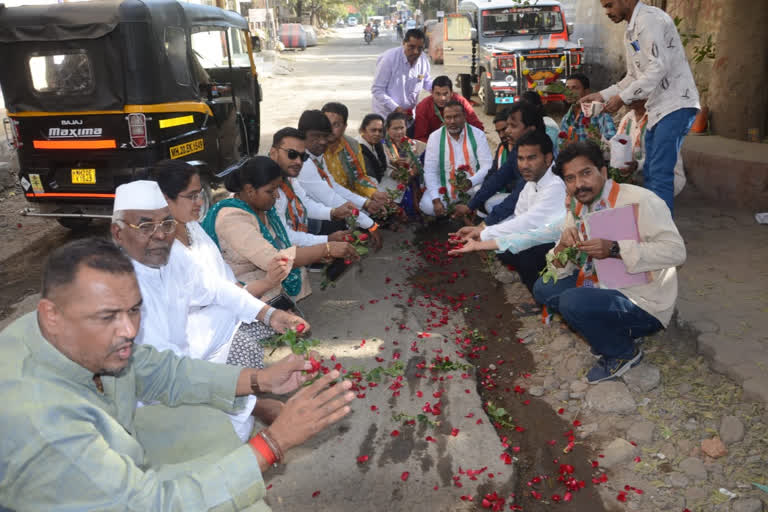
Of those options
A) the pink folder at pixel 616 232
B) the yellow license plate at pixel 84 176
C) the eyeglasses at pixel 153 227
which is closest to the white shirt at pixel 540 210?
the pink folder at pixel 616 232

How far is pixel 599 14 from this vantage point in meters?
14.8

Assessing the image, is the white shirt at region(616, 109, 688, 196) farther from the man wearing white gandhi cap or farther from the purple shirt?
the man wearing white gandhi cap

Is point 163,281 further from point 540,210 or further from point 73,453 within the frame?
point 540,210

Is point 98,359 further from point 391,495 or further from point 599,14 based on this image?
point 599,14

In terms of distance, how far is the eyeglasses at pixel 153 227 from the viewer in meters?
2.96

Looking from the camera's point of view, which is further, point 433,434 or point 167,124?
point 167,124

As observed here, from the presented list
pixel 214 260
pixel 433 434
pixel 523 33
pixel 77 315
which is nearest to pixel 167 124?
pixel 214 260

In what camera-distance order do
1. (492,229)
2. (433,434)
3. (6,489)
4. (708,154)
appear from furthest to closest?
(708,154) → (492,229) → (433,434) → (6,489)

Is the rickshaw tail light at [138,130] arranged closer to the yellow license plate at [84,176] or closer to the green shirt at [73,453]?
the yellow license plate at [84,176]

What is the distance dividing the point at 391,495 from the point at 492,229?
2.51 m

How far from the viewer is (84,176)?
6.51m

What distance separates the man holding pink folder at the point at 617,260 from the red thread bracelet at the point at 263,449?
2.31m

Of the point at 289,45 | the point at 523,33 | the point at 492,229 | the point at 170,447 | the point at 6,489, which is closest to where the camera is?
the point at 6,489

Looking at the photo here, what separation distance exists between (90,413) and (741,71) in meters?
7.74
